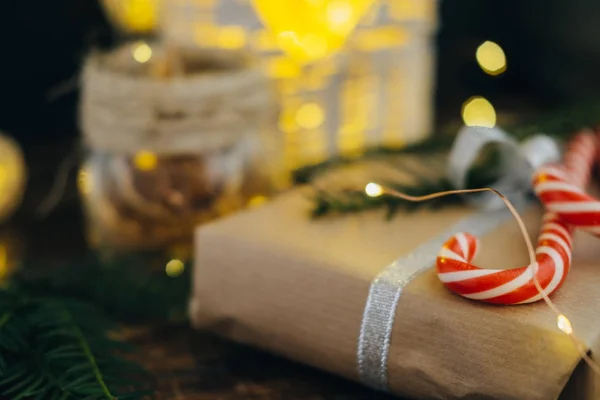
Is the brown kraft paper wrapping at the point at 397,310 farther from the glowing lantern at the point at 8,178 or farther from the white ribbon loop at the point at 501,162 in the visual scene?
the glowing lantern at the point at 8,178

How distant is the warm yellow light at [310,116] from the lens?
3.03 ft

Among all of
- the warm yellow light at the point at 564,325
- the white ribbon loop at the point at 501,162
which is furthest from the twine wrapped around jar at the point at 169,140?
the warm yellow light at the point at 564,325

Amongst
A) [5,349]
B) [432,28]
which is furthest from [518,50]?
[5,349]

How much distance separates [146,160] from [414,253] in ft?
1.02

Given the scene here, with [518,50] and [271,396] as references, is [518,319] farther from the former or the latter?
[518,50]

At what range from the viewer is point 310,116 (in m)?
0.94

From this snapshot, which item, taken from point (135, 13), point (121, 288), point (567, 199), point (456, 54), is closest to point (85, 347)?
point (121, 288)

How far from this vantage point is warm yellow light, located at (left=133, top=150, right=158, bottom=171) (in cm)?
72

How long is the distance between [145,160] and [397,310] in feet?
1.12

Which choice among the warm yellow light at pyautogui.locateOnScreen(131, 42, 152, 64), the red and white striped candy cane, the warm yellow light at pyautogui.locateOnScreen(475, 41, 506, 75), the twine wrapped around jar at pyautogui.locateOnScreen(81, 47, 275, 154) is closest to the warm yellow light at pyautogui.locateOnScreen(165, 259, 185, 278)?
the twine wrapped around jar at pyautogui.locateOnScreen(81, 47, 275, 154)

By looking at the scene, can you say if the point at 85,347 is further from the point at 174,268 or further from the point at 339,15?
the point at 339,15

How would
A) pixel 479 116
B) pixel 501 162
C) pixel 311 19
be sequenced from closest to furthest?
pixel 501 162
pixel 311 19
pixel 479 116

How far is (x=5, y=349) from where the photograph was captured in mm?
512

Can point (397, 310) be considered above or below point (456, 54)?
below
